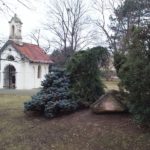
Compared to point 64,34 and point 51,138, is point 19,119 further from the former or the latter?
point 64,34

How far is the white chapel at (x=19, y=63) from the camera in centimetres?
3872

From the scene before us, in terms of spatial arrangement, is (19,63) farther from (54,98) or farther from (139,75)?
(139,75)

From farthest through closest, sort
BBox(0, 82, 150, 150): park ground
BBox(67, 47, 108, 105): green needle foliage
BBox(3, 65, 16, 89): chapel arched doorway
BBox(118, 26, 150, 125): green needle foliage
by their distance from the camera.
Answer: BBox(3, 65, 16, 89): chapel arched doorway → BBox(67, 47, 108, 105): green needle foliage → BBox(0, 82, 150, 150): park ground → BBox(118, 26, 150, 125): green needle foliage

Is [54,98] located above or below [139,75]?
below

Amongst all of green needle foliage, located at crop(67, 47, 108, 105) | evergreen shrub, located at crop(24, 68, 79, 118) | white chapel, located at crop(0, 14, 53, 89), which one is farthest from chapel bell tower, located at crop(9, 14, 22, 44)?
green needle foliage, located at crop(67, 47, 108, 105)

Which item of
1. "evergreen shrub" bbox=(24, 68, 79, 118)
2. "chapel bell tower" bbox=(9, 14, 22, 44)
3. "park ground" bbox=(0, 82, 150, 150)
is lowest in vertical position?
"park ground" bbox=(0, 82, 150, 150)

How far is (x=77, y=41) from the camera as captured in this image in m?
48.0

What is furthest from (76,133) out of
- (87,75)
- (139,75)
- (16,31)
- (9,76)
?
(16,31)

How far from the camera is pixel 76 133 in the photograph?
9734 mm

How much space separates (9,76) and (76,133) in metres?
32.0

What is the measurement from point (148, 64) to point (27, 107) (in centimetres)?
519

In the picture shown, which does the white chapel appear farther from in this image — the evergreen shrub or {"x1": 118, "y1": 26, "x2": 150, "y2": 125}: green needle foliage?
{"x1": 118, "y1": 26, "x2": 150, "y2": 125}: green needle foliage

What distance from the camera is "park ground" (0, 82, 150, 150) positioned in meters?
8.81

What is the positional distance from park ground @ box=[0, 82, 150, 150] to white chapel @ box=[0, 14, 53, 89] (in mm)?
26960
